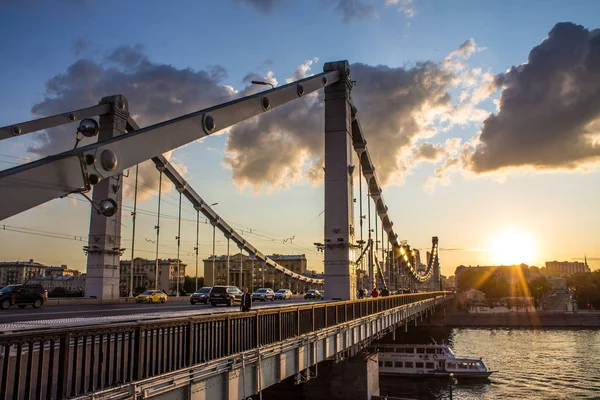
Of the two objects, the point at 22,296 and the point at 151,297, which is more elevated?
the point at 22,296

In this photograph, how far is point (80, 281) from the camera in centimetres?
15762

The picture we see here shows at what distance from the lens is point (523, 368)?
4938 cm

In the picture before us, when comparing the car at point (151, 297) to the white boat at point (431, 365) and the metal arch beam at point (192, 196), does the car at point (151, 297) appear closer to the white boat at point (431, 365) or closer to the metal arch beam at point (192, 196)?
the metal arch beam at point (192, 196)

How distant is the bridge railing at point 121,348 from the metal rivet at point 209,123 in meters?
4.03

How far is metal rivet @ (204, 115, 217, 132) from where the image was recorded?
38.3 feet

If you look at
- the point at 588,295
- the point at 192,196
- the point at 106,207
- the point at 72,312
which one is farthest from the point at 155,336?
the point at 588,295

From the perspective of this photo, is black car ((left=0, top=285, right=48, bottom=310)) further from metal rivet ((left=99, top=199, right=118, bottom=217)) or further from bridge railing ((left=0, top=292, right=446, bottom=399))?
metal rivet ((left=99, top=199, right=118, bottom=217))

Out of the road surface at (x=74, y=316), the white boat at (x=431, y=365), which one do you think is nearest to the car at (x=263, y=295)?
the white boat at (x=431, y=365)

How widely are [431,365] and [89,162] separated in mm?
44676

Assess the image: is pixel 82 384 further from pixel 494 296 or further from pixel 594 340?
pixel 494 296

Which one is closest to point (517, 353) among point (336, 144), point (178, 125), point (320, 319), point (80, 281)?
point (336, 144)

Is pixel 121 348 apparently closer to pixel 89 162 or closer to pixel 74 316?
pixel 89 162

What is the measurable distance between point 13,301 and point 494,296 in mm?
165569

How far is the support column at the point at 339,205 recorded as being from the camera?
28312 mm
